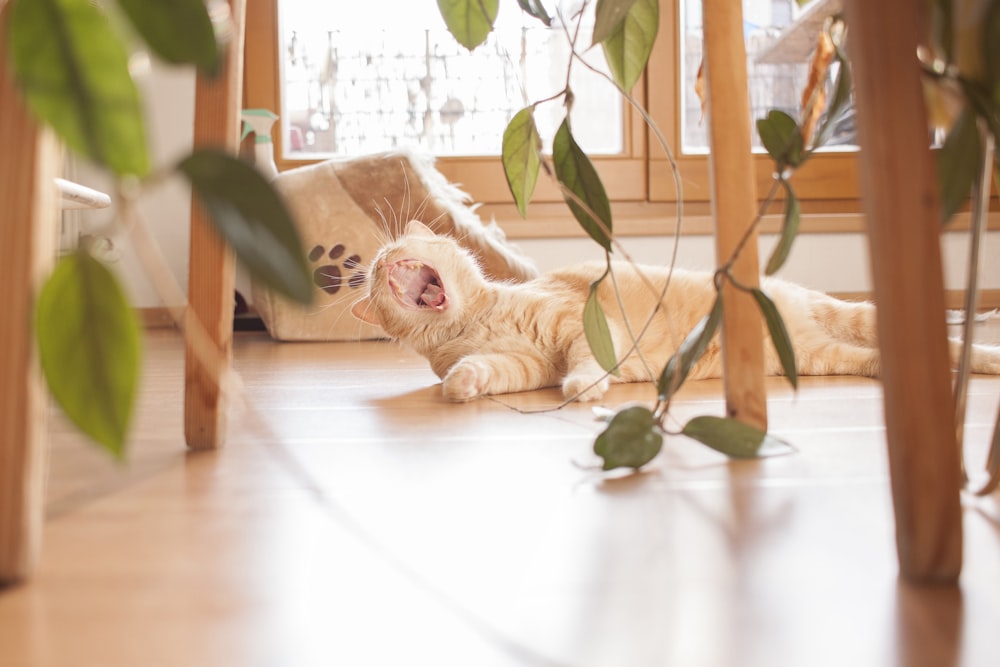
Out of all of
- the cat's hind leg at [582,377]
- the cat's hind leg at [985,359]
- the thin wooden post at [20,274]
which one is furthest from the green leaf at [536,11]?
the cat's hind leg at [985,359]

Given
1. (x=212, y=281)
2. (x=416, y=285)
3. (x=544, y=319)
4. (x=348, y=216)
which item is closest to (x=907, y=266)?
(x=212, y=281)

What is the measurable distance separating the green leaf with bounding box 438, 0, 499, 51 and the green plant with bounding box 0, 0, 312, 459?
426 mm

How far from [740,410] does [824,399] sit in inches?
19.2

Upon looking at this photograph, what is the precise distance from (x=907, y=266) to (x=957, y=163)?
6 centimetres

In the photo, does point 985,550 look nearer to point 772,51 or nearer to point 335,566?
point 335,566

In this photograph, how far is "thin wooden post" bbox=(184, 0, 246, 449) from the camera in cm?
85

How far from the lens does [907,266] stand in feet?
1.52

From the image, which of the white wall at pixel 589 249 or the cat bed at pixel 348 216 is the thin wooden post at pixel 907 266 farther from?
the white wall at pixel 589 249

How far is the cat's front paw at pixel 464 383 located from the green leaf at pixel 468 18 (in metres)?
0.76

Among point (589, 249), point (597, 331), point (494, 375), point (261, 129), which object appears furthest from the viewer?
point (589, 249)

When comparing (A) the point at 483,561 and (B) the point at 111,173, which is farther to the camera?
(A) the point at 483,561

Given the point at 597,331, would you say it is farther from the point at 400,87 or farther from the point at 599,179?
the point at 400,87

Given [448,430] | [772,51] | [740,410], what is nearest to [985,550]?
[740,410]

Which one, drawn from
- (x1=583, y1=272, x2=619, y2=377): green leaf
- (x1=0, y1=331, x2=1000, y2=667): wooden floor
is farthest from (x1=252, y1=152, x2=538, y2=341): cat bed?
(x1=583, y1=272, x2=619, y2=377): green leaf
